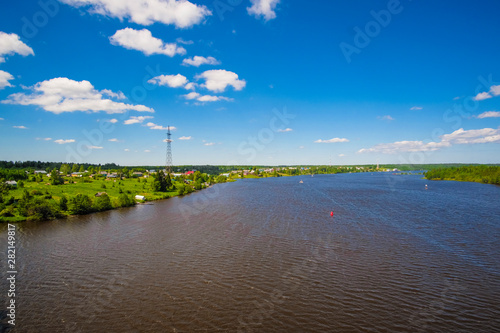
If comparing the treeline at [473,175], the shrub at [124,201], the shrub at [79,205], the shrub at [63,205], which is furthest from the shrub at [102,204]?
the treeline at [473,175]

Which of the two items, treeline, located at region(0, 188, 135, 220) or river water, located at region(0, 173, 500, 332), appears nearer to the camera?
river water, located at region(0, 173, 500, 332)

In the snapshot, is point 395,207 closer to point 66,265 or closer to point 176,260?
point 176,260

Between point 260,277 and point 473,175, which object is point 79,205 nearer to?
point 260,277

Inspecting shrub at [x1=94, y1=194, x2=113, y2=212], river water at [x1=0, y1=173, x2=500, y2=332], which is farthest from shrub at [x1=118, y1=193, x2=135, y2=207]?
river water at [x1=0, y1=173, x2=500, y2=332]

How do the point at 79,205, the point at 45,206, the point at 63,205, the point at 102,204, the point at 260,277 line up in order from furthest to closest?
the point at 102,204 < the point at 79,205 < the point at 63,205 < the point at 45,206 < the point at 260,277

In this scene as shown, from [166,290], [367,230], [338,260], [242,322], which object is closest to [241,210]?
[367,230]

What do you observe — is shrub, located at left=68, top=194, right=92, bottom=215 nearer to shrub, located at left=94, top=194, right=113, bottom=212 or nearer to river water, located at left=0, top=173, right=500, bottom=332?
shrub, located at left=94, top=194, right=113, bottom=212

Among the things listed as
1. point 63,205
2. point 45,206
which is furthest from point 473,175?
point 45,206

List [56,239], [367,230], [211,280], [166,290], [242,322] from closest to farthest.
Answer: [242,322] → [166,290] → [211,280] → [56,239] → [367,230]
